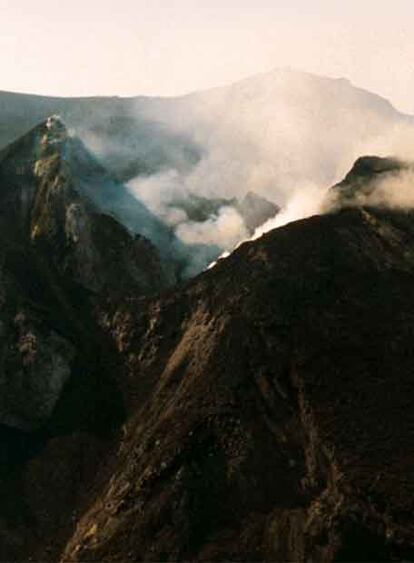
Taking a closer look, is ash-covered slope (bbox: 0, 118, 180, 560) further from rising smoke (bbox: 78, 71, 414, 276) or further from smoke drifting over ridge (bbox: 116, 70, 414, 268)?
smoke drifting over ridge (bbox: 116, 70, 414, 268)

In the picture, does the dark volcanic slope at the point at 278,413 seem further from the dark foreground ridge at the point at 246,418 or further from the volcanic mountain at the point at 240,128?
the volcanic mountain at the point at 240,128

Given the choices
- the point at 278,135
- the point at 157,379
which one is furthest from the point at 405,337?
the point at 278,135

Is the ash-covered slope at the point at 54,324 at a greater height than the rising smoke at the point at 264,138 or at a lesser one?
lesser

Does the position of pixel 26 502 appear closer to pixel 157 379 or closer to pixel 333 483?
pixel 157 379

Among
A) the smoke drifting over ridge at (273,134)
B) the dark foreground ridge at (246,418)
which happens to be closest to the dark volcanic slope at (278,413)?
the dark foreground ridge at (246,418)

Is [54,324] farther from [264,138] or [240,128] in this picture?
[264,138]

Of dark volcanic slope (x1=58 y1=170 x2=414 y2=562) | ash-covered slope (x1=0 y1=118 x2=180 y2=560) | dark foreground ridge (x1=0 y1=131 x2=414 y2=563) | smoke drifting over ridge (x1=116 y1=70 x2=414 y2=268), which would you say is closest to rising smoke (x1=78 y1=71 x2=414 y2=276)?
smoke drifting over ridge (x1=116 y1=70 x2=414 y2=268)
